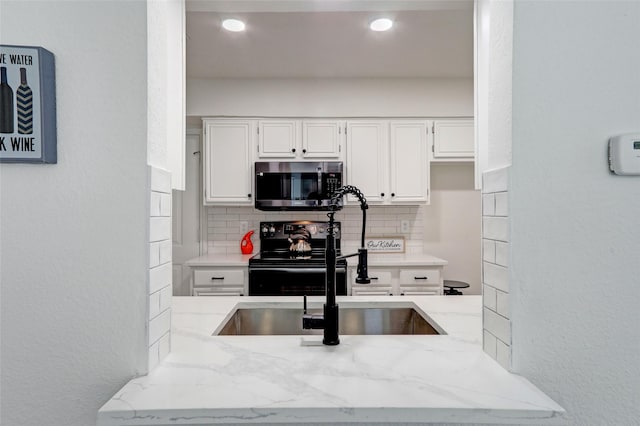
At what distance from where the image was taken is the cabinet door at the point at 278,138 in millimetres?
3318

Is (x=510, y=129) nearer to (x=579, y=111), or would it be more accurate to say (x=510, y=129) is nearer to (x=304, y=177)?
(x=579, y=111)

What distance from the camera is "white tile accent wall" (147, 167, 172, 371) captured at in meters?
0.94

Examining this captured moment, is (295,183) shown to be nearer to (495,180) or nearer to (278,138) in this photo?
(278,138)

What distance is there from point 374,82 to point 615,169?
8.98 feet

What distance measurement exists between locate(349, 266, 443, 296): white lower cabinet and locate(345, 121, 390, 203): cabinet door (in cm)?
66

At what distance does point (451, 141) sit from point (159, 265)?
2.99 m

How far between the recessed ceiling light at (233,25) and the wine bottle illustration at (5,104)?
1.75m

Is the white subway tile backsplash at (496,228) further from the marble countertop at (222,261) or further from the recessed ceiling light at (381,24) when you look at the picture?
the marble countertop at (222,261)

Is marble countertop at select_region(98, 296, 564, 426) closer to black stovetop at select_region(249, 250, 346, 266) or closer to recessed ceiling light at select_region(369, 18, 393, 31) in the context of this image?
black stovetop at select_region(249, 250, 346, 266)

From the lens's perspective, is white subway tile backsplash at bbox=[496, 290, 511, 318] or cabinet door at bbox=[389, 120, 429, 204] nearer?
white subway tile backsplash at bbox=[496, 290, 511, 318]

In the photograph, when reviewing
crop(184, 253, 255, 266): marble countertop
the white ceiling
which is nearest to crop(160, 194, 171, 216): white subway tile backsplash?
the white ceiling

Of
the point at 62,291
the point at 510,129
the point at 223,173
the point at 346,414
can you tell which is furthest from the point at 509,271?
the point at 223,173

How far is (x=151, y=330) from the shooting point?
94 cm

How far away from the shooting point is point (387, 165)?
334cm
